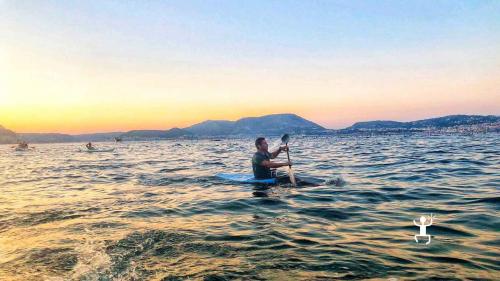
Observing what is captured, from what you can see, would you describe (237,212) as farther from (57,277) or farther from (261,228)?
(57,277)

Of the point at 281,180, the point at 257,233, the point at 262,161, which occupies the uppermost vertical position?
the point at 262,161

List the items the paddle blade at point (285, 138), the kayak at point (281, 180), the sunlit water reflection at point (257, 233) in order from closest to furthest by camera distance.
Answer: the sunlit water reflection at point (257, 233), the kayak at point (281, 180), the paddle blade at point (285, 138)

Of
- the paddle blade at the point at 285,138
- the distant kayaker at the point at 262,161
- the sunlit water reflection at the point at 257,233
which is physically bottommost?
the sunlit water reflection at the point at 257,233

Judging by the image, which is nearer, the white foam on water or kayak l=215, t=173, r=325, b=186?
the white foam on water

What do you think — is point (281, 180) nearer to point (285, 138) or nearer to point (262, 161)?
point (262, 161)

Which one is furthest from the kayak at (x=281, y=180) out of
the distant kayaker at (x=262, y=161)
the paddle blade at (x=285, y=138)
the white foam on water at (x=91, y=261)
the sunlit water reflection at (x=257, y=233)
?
the white foam on water at (x=91, y=261)

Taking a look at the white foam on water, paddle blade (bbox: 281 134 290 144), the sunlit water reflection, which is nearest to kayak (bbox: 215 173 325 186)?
the sunlit water reflection

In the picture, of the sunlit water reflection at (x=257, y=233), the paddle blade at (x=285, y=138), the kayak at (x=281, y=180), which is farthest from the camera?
the paddle blade at (x=285, y=138)

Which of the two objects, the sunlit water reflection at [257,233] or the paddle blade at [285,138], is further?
the paddle blade at [285,138]

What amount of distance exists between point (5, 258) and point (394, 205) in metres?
10.0

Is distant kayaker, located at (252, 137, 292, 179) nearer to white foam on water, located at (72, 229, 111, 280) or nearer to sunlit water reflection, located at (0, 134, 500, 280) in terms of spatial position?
sunlit water reflection, located at (0, 134, 500, 280)

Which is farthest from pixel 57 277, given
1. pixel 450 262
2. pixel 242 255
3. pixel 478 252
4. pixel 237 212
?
pixel 478 252

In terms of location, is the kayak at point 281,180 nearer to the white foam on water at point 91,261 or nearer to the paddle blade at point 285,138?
the paddle blade at point 285,138

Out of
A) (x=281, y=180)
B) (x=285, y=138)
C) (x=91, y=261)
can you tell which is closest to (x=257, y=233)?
(x=91, y=261)
